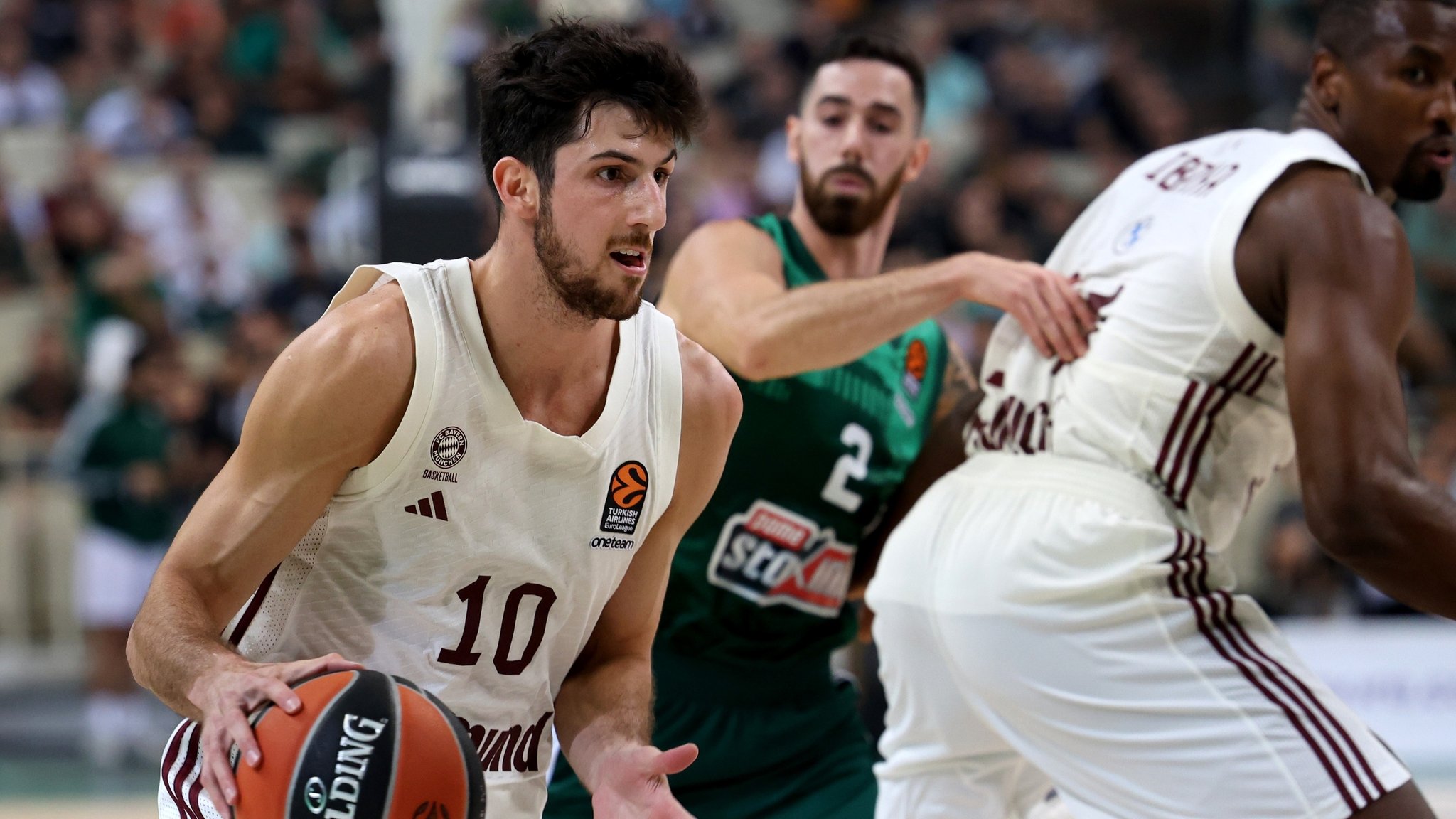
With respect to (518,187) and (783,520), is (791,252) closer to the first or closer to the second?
(783,520)

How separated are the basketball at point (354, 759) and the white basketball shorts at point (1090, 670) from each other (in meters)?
1.36

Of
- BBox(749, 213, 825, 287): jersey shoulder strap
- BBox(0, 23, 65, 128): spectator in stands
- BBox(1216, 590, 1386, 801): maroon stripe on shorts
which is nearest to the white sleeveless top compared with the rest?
BBox(1216, 590, 1386, 801): maroon stripe on shorts

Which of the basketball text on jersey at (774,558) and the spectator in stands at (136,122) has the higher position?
the spectator in stands at (136,122)

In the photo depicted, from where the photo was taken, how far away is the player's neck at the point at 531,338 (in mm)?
3043

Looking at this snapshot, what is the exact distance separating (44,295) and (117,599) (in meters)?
3.07

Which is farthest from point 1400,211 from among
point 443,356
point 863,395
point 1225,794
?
point 443,356

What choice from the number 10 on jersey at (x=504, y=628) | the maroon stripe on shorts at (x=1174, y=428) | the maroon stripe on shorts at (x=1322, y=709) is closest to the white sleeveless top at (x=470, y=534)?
the number 10 on jersey at (x=504, y=628)

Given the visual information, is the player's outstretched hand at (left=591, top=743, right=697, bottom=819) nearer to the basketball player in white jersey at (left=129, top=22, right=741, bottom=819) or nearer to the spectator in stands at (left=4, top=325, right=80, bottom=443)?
the basketball player in white jersey at (left=129, top=22, right=741, bottom=819)

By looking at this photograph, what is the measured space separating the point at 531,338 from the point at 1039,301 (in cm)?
127

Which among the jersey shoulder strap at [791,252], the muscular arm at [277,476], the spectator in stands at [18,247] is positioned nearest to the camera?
the muscular arm at [277,476]

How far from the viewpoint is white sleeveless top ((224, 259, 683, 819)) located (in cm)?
294

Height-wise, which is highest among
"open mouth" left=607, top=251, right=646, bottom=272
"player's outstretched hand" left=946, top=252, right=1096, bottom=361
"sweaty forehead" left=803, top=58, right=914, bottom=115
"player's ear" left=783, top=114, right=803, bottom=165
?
"sweaty forehead" left=803, top=58, right=914, bottom=115

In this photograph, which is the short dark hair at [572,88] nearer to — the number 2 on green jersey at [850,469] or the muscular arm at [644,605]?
the muscular arm at [644,605]

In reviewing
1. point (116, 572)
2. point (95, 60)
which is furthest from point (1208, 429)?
point (95, 60)
